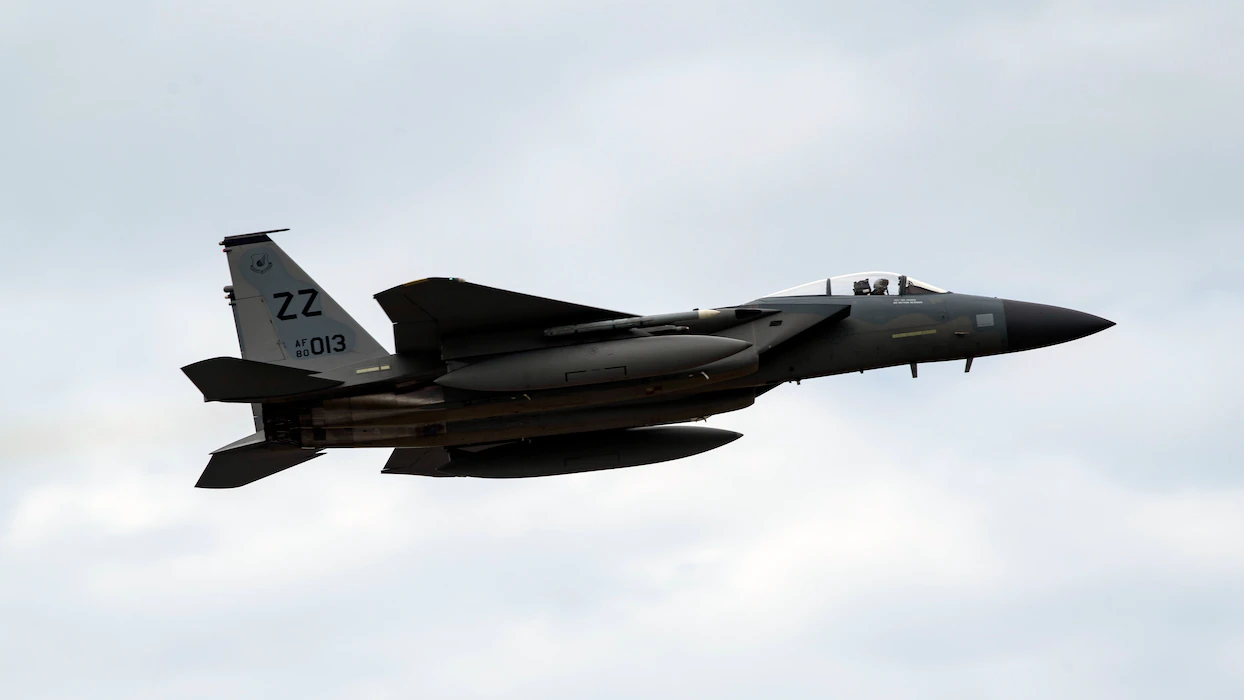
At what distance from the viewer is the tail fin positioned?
2602 centimetres

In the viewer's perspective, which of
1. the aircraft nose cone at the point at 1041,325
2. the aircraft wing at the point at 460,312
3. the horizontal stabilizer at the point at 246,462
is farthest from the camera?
the horizontal stabilizer at the point at 246,462

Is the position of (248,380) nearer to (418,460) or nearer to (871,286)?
(418,460)

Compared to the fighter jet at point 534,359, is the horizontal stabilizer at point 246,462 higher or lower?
lower

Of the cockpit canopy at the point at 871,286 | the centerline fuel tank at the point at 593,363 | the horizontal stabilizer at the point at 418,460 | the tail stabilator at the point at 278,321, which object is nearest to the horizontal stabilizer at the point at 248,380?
the tail stabilator at the point at 278,321

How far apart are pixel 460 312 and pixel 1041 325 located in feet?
32.2

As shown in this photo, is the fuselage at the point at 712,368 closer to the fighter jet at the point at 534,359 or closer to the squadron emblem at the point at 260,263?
the fighter jet at the point at 534,359

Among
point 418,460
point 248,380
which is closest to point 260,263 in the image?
point 248,380

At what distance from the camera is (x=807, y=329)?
24.9m

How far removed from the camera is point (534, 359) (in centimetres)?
2398

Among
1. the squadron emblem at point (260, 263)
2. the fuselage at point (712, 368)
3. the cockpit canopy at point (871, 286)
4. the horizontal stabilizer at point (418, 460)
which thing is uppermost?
the squadron emblem at point (260, 263)

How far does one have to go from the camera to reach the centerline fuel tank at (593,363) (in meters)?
23.5

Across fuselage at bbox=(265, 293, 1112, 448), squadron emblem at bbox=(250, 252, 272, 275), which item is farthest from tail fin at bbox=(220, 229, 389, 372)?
fuselage at bbox=(265, 293, 1112, 448)

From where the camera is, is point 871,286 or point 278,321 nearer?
point 871,286

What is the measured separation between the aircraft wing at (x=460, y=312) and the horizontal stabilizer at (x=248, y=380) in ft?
5.30
